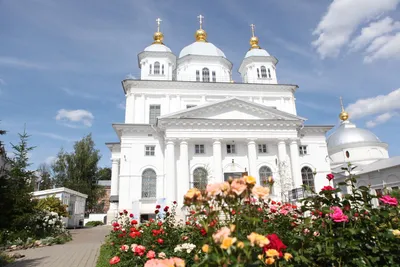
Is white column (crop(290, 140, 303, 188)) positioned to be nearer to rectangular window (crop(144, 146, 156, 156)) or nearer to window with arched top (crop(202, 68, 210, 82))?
rectangular window (crop(144, 146, 156, 156))

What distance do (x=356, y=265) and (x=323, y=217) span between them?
1.76 ft

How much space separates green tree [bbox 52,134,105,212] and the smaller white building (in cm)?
1248

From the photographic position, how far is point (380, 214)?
9.84ft

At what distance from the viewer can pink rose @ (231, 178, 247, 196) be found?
2.06 metres

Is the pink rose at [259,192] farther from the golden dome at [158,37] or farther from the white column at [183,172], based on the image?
the golden dome at [158,37]

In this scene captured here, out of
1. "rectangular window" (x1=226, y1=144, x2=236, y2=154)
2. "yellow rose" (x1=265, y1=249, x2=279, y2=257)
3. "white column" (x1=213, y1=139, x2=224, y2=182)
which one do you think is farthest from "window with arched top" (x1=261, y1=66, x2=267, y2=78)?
"yellow rose" (x1=265, y1=249, x2=279, y2=257)

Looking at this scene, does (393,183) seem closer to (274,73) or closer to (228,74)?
(274,73)

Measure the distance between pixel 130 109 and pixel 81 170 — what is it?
19.1 metres

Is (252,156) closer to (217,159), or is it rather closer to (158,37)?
(217,159)

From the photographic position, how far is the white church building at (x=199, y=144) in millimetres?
20844

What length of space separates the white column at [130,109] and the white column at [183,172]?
696 cm

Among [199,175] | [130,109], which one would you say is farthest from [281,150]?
[130,109]

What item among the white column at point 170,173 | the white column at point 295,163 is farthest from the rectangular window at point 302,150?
the white column at point 170,173

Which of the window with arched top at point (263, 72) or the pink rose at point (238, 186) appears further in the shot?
the window with arched top at point (263, 72)
